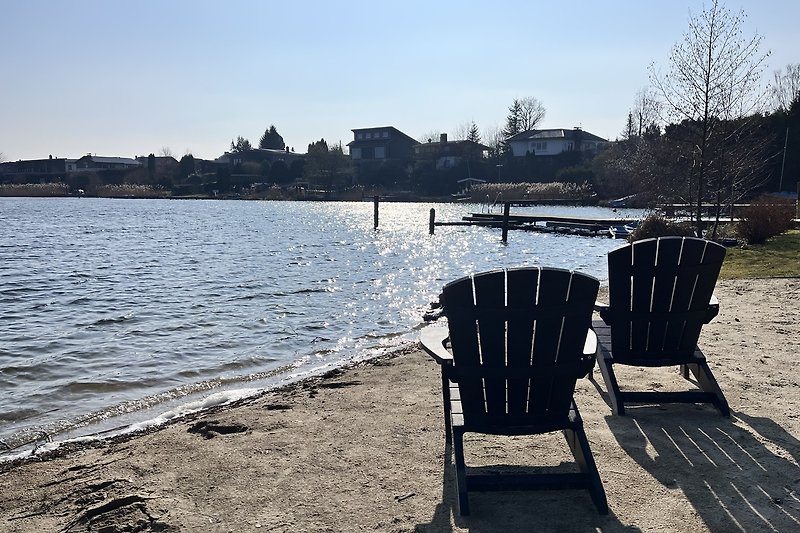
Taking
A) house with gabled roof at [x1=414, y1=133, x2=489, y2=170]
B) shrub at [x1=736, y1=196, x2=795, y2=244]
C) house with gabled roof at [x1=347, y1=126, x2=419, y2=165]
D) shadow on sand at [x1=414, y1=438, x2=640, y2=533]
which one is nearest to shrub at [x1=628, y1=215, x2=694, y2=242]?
shrub at [x1=736, y1=196, x2=795, y2=244]

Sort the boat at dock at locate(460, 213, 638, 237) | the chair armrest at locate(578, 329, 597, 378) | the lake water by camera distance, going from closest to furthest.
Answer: the chair armrest at locate(578, 329, 597, 378)
the lake water
the boat at dock at locate(460, 213, 638, 237)

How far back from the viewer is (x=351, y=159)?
93438 mm

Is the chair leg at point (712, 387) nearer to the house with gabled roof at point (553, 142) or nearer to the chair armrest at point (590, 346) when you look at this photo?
the chair armrest at point (590, 346)

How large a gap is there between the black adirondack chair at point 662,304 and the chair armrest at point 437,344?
126cm

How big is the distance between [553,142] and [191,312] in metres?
72.1

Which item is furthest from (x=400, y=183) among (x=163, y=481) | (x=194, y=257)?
(x=163, y=481)

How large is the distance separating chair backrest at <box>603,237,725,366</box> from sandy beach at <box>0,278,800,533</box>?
1.86 ft

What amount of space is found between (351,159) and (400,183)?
14063mm

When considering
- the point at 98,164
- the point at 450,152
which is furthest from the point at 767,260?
the point at 98,164

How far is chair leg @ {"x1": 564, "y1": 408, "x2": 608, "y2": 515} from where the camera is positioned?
2.97m

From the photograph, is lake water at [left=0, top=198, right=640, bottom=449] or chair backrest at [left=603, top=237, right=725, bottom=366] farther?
lake water at [left=0, top=198, right=640, bottom=449]

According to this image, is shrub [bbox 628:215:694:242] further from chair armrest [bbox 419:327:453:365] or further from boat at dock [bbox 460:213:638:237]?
chair armrest [bbox 419:327:453:365]

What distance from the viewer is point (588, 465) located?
3.07 m

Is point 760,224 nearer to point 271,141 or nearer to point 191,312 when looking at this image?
point 191,312
